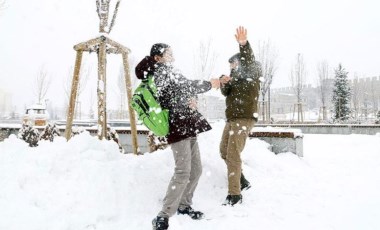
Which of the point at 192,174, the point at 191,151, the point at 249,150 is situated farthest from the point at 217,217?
the point at 249,150

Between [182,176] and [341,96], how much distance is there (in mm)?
28010

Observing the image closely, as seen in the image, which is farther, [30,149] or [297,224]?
[30,149]

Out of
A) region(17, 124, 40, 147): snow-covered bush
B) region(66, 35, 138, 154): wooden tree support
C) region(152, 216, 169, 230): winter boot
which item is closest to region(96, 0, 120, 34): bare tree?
region(66, 35, 138, 154): wooden tree support

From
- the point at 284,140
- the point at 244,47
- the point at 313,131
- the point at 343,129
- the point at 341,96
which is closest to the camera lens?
the point at 244,47

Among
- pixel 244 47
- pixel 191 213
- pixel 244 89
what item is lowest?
pixel 191 213

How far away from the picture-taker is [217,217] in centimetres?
344

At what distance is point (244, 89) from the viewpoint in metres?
4.09

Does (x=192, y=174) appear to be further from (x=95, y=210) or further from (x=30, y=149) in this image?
(x=30, y=149)

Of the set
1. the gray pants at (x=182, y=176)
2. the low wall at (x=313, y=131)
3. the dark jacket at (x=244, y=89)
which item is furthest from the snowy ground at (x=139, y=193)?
the low wall at (x=313, y=131)

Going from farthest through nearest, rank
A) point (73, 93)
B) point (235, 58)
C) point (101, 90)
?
point (73, 93)
point (101, 90)
point (235, 58)

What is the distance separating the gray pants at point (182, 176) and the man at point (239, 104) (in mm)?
547

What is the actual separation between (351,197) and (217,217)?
1793 millimetres

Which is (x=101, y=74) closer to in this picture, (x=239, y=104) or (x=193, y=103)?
(x=239, y=104)

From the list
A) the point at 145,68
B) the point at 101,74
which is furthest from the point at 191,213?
the point at 101,74
